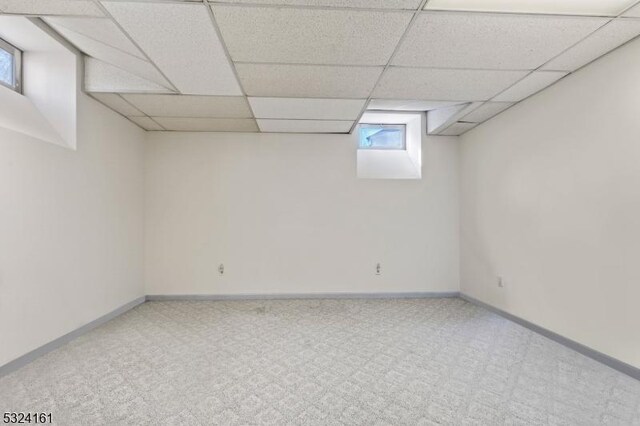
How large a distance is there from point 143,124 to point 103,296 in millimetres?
2219

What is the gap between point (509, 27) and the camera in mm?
2012

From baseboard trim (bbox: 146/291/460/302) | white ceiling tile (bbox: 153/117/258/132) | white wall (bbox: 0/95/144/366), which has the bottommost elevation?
baseboard trim (bbox: 146/291/460/302)

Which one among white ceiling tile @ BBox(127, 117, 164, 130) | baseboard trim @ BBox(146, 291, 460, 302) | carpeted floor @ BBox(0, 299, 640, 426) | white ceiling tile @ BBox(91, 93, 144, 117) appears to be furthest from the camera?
baseboard trim @ BBox(146, 291, 460, 302)

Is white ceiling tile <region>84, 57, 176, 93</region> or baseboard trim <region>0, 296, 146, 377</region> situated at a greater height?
white ceiling tile <region>84, 57, 176, 93</region>

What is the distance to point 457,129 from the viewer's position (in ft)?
13.8

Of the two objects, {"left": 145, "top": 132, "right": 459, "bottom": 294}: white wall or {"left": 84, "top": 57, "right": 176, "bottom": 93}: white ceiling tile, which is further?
{"left": 145, "top": 132, "right": 459, "bottom": 294}: white wall

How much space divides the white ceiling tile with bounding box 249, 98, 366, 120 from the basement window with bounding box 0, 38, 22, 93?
197 cm

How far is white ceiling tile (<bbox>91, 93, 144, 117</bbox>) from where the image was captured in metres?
3.10

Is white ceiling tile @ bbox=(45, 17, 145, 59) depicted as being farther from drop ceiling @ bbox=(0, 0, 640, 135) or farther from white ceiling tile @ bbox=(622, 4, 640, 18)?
white ceiling tile @ bbox=(622, 4, 640, 18)

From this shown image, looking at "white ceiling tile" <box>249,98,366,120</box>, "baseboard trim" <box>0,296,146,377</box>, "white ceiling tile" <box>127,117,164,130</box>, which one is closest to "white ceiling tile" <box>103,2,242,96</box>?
"white ceiling tile" <box>249,98,366,120</box>

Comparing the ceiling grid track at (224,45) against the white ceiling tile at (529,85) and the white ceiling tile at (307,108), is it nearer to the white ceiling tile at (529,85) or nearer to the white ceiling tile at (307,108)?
the white ceiling tile at (307,108)

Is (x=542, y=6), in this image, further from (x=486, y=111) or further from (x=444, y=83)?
(x=486, y=111)

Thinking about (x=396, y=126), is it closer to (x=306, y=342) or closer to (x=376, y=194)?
(x=376, y=194)

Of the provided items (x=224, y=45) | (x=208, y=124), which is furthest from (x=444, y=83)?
(x=208, y=124)
